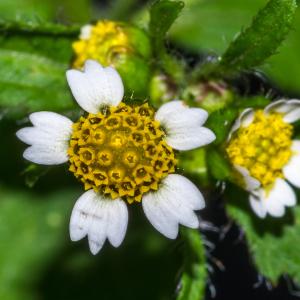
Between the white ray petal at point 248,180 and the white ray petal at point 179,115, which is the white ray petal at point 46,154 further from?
the white ray petal at point 248,180

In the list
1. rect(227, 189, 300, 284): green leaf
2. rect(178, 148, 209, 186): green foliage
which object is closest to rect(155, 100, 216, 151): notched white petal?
rect(178, 148, 209, 186): green foliage

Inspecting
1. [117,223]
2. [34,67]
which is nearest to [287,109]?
[117,223]

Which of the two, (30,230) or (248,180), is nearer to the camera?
(248,180)

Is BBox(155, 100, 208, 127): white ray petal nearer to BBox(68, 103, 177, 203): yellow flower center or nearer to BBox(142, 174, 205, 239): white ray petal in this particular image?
BBox(68, 103, 177, 203): yellow flower center

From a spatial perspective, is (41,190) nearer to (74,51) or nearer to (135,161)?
(74,51)

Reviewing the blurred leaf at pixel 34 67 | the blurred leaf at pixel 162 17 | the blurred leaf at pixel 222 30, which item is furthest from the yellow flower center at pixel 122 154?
the blurred leaf at pixel 222 30

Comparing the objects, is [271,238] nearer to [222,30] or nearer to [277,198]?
[277,198]

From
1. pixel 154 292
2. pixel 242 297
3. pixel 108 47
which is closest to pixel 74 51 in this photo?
pixel 108 47
